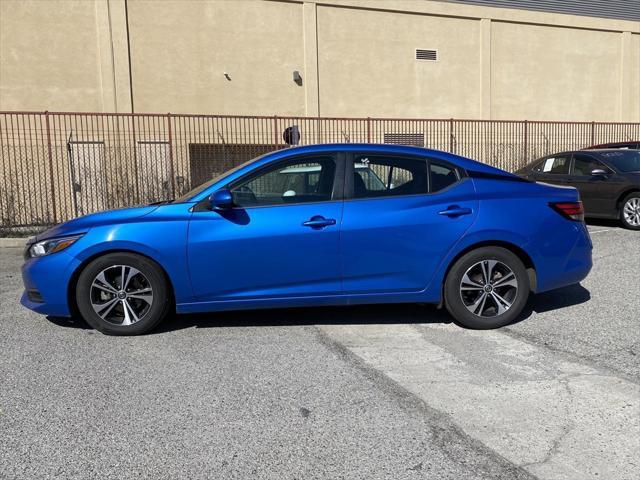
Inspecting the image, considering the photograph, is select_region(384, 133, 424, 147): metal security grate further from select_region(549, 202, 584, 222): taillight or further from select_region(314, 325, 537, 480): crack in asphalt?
select_region(314, 325, 537, 480): crack in asphalt

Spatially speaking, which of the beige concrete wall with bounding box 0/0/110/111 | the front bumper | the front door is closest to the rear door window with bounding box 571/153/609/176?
the front door

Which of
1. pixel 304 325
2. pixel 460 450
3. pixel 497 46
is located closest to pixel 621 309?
pixel 304 325

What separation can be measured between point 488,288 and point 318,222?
160cm

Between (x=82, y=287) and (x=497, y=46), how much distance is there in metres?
19.7

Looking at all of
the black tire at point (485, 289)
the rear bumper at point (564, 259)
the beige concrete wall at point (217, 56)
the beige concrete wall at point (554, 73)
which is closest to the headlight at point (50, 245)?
the black tire at point (485, 289)

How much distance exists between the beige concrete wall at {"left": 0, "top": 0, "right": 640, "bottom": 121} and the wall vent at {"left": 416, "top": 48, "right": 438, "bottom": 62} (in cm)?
17

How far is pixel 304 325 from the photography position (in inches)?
210

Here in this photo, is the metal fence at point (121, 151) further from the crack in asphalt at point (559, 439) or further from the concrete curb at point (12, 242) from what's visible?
the crack in asphalt at point (559, 439)

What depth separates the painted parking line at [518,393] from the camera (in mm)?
3031

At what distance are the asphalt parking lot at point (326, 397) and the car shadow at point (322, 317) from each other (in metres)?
0.03

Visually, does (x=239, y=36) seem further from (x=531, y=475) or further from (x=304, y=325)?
(x=531, y=475)

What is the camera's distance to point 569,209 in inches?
207

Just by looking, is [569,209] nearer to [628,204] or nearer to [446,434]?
[446,434]

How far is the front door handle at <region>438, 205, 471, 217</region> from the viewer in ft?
16.3
